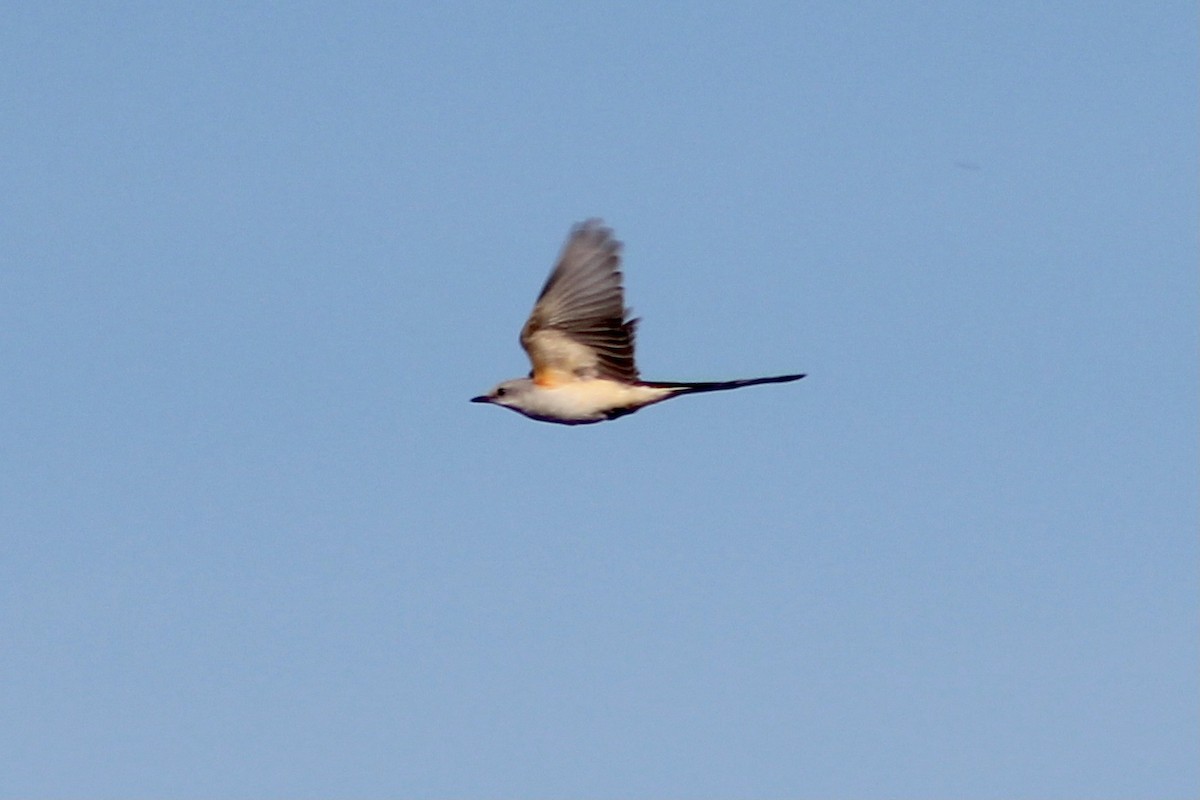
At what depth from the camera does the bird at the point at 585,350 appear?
703 inches

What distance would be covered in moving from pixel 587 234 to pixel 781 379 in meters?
2.18

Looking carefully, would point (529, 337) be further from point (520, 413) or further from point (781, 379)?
point (781, 379)

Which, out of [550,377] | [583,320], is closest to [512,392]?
[550,377]

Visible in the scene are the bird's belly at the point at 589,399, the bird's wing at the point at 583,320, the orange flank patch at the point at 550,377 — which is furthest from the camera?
Answer: the orange flank patch at the point at 550,377

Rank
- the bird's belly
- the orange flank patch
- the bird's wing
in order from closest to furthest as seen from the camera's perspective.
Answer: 1. the bird's wing
2. the bird's belly
3. the orange flank patch

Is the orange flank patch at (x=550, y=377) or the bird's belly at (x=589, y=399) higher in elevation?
the orange flank patch at (x=550, y=377)

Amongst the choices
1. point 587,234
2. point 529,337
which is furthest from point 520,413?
point 587,234

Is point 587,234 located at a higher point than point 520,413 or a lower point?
higher

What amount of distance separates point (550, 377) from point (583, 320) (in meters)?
0.91

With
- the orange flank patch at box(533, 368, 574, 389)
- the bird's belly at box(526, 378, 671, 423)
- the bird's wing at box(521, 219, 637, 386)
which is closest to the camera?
the bird's wing at box(521, 219, 637, 386)

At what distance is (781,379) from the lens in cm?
1819

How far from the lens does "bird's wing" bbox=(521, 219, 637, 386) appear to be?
1778 cm

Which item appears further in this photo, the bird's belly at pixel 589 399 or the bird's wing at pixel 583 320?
the bird's belly at pixel 589 399

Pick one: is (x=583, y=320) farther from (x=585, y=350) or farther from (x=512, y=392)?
(x=512, y=392)
